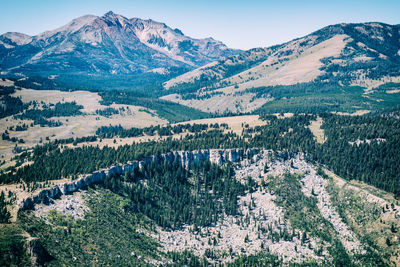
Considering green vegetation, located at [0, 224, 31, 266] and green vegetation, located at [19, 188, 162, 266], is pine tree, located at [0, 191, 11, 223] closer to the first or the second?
green vegetation, located at [0, 224, 31, 266]

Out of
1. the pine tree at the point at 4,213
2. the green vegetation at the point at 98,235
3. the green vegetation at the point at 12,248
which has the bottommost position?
the green vegetation at the point at 98,235

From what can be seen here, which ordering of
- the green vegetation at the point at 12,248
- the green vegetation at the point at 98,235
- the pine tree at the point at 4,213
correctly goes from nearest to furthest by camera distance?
1. the green vegetation at the point at 12,248
2. the pine tree at the point at 4,213
3. the green vegetation at the point at 98,235

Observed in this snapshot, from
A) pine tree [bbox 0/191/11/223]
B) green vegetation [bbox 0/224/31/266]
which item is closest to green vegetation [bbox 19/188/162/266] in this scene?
pine tree [bbox 0/191/11/223]

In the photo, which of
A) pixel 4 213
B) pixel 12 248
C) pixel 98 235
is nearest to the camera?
pixel 12 248

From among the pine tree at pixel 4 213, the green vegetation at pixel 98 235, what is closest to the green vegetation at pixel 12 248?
the pine tree at pixel 4 213

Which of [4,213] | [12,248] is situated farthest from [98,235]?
[12,248]

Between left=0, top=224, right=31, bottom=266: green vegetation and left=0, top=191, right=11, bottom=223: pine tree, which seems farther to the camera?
left=0, top=191, right=11, bottom=223: pine tree

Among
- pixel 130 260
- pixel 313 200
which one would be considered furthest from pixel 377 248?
pixel 130 260

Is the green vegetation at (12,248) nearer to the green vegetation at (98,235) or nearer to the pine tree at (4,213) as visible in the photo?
the pine tree at (4,213)

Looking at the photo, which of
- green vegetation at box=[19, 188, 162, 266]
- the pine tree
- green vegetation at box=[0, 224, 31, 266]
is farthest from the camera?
green vegetation at box=[19, 188, 162, 266]

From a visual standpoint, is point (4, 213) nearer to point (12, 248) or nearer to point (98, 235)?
point (12, 248)

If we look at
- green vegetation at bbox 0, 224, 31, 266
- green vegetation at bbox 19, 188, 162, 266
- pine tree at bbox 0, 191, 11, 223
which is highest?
pine tree at bbox 0, 191, 11, 223

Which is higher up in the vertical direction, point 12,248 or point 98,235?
point 12,248
